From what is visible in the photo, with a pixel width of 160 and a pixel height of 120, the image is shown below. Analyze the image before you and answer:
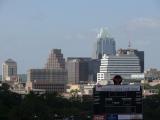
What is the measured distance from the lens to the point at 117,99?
51.6 metres

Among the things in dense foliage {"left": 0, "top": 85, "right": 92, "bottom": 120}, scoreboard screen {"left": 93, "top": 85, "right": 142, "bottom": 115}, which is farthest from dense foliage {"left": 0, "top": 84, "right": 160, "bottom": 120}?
scoreboard screen {"left": 93, "top": 85, "right": 142, "bottom": 115}

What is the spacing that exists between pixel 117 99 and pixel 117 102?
0.61 ft

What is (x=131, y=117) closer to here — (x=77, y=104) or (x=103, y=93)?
(x=103, y=93)

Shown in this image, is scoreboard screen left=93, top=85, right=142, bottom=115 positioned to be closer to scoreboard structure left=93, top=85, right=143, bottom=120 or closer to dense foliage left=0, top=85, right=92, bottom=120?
scoreboard structure left=93, top=85, right=143, bottom=120

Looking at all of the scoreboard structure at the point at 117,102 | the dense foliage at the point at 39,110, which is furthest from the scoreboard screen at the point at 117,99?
the dense foliage at the point at 39,110

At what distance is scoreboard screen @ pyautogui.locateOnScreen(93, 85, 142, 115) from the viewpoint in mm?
51438

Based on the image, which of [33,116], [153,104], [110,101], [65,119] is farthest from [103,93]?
[153,104]

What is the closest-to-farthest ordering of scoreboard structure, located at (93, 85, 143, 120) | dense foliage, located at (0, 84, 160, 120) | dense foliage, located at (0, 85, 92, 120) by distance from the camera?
1. scoreboard structure, located at (93, 85, 143, 120)
2. dense foliage, located at (0, 85, 92, 120)
3. dense foliage, located at (0, 84, 160, 120)

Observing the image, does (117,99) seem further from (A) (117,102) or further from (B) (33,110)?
(B) (33,110)

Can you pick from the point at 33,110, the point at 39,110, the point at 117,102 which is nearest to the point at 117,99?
the point at 117,102

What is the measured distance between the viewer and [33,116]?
91625mm

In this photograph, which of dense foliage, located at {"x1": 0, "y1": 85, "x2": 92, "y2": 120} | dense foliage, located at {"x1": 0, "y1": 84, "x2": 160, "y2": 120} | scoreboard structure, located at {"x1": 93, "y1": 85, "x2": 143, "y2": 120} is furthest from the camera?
dense foliage, located at {"x1": 0, "y1": 84, "x2": 160, "y2": 120}

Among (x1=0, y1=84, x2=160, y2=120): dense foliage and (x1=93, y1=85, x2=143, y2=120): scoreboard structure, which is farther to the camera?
(x1=0, y1=84, x2=160, y2=120): dense foliage

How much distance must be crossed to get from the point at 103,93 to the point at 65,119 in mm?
53031
